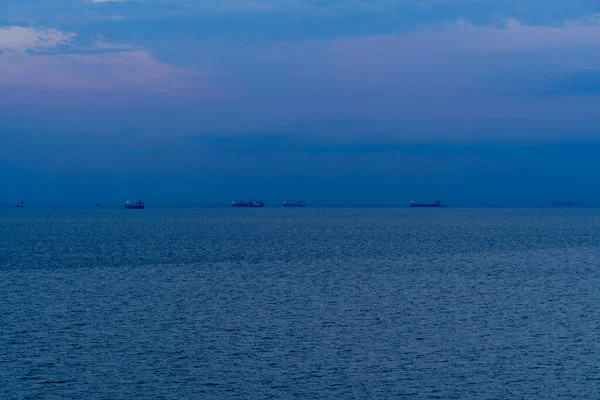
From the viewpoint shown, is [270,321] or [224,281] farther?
[224,281]

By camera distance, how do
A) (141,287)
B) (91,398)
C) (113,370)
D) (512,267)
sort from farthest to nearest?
(512,267) → (141,287) → (113,370) → (91,398)

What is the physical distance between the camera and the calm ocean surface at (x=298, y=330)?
109ft

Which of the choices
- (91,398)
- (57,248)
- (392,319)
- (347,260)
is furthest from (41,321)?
(57,248)

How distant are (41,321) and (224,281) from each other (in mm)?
24317

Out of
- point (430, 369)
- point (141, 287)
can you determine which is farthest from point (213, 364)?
point (141, 287)

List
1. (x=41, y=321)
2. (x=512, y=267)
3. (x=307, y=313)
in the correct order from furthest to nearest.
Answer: (x=512, y=267) → (x=307, y=313) → (x=41, y=321)

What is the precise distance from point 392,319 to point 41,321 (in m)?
22.3

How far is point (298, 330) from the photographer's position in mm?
44344

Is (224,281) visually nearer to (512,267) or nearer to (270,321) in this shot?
(270,321)

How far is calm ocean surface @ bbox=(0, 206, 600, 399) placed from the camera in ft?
109

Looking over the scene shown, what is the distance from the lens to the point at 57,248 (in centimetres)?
10869

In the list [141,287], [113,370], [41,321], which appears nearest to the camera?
[113,370]

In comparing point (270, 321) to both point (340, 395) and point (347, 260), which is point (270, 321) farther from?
point (347, 260)

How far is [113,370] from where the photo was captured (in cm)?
3522
